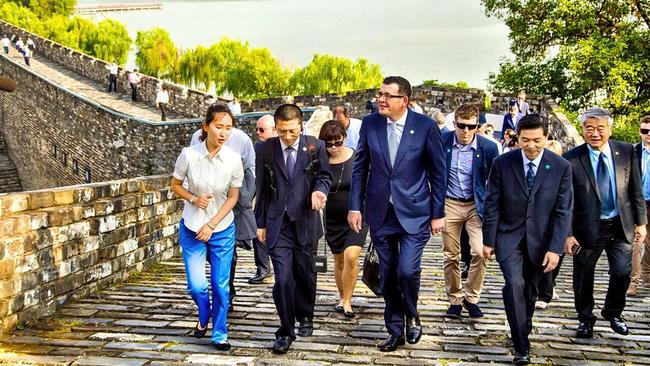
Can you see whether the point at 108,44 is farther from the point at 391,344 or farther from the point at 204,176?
the point at 391,344

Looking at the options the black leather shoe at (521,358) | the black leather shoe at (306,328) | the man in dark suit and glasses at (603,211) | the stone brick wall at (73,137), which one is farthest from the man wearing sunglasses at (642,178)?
the stone brick wall at (73,137)

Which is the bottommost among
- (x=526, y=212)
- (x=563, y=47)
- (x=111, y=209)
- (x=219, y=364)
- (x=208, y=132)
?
(x=219, y=364)

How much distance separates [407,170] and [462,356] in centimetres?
→ 117

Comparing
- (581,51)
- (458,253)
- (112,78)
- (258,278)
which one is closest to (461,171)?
(458,253)

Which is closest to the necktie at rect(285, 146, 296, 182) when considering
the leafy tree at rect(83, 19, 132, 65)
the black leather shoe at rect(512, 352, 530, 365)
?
the black leather shoe at rect(512, 352, 530, 365)

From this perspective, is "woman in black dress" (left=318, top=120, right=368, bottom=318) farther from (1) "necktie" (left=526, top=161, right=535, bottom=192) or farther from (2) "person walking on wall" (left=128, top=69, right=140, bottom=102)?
(2) "person walking on wall" (left=128, top=69, right=140, bottom=102)

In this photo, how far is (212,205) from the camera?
5.33m

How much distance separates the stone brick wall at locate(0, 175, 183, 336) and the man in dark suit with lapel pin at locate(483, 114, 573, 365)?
122 inches

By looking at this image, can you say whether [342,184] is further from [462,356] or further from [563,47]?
[563,47]

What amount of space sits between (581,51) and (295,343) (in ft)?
62.7

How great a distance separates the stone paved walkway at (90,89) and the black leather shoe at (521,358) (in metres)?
24.1

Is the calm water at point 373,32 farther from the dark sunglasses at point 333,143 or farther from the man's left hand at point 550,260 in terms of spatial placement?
the man's left hand at point 550,260

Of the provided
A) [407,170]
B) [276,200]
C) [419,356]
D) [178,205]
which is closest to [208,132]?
[276,200]

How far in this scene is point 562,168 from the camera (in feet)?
17.0
